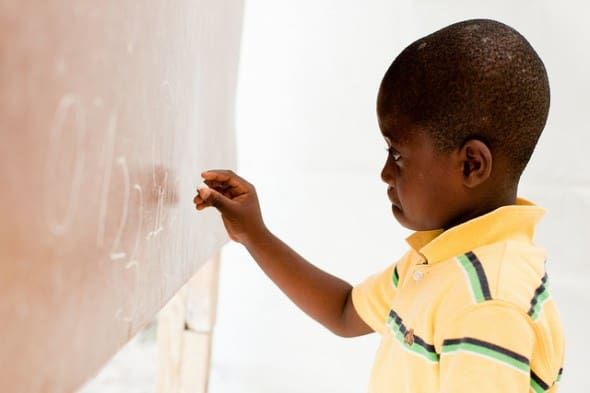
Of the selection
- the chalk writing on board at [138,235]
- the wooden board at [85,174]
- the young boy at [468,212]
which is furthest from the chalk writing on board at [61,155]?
the young boy at [468,212]

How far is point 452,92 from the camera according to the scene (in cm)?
56

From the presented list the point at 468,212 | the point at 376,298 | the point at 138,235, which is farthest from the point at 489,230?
the point at 138,235

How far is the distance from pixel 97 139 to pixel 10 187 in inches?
3.6

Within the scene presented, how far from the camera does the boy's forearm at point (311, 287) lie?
0.77m

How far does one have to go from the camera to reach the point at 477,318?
0.50m

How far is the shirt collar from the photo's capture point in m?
0.58

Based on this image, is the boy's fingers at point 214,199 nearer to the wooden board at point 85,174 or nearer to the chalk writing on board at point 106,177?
the wooden board at point 85,174

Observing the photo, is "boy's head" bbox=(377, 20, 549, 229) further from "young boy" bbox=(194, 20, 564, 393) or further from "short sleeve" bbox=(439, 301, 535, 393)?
"short sleeve" bbox=(439, 301, 535, 393)

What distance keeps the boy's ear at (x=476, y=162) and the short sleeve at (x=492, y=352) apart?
0.38ft

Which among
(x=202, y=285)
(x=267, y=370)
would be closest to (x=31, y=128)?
(x=202, y=285)

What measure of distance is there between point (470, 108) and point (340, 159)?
2.37 ft

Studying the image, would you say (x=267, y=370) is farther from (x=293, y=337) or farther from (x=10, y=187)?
(x=10, y=187)

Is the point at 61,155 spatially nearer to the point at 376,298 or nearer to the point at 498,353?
the point at 498,353

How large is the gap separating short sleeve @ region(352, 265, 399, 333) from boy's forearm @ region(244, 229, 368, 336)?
3 cm
